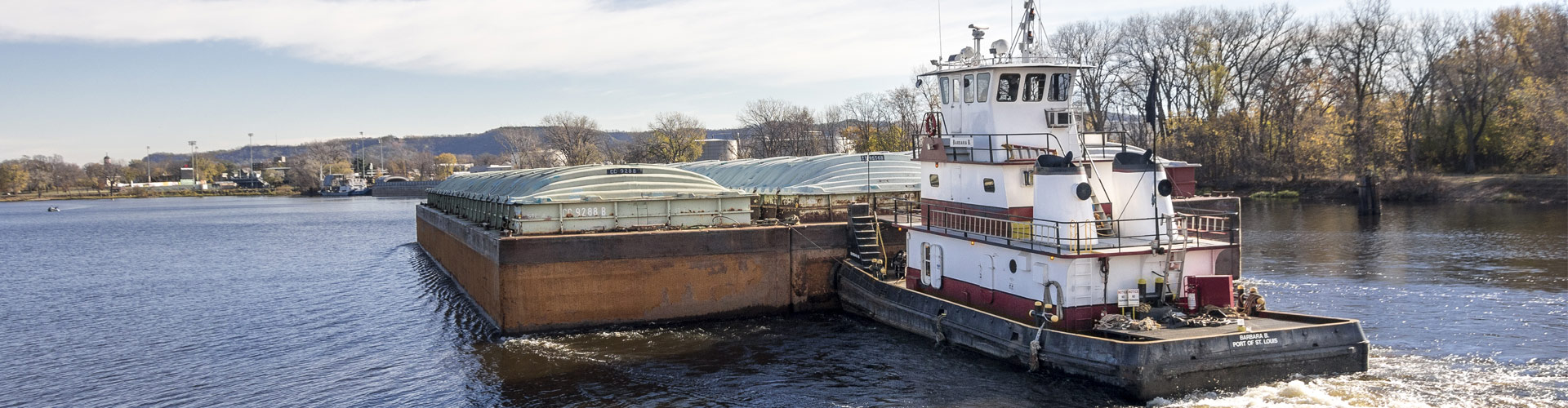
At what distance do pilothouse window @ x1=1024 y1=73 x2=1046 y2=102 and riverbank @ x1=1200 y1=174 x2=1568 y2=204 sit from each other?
152 ft

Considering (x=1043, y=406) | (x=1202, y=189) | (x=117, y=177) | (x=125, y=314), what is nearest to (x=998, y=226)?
(x=1043, y=406)

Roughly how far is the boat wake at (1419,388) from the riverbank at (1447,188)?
44.5 m

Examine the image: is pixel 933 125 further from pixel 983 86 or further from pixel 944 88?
pixel 983 86

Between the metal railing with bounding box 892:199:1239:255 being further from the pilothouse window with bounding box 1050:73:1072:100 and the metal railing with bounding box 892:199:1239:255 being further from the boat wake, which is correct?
the pilothouse window with bounding box 1050:73:1072:100

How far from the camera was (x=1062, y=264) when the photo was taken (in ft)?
59.3

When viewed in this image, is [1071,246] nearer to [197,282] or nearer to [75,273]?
[197,282]

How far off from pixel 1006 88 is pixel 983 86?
0.51m

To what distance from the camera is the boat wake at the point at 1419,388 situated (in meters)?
15.8

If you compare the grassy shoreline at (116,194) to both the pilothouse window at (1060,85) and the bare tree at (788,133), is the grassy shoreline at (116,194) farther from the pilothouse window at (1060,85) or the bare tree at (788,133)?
the pilothouse window at (1060,85)

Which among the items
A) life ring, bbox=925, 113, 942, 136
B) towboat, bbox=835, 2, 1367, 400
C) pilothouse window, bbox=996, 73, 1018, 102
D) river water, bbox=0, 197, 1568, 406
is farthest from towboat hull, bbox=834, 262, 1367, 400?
life ring, bbox=925, 113, 942, 136

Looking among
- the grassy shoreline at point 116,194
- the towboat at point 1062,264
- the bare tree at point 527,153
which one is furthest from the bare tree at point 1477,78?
the grassy shoreline at point 116,194

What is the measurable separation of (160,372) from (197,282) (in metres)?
19.4

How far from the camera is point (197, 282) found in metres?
38.8

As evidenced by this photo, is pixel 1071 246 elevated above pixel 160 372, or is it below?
above
